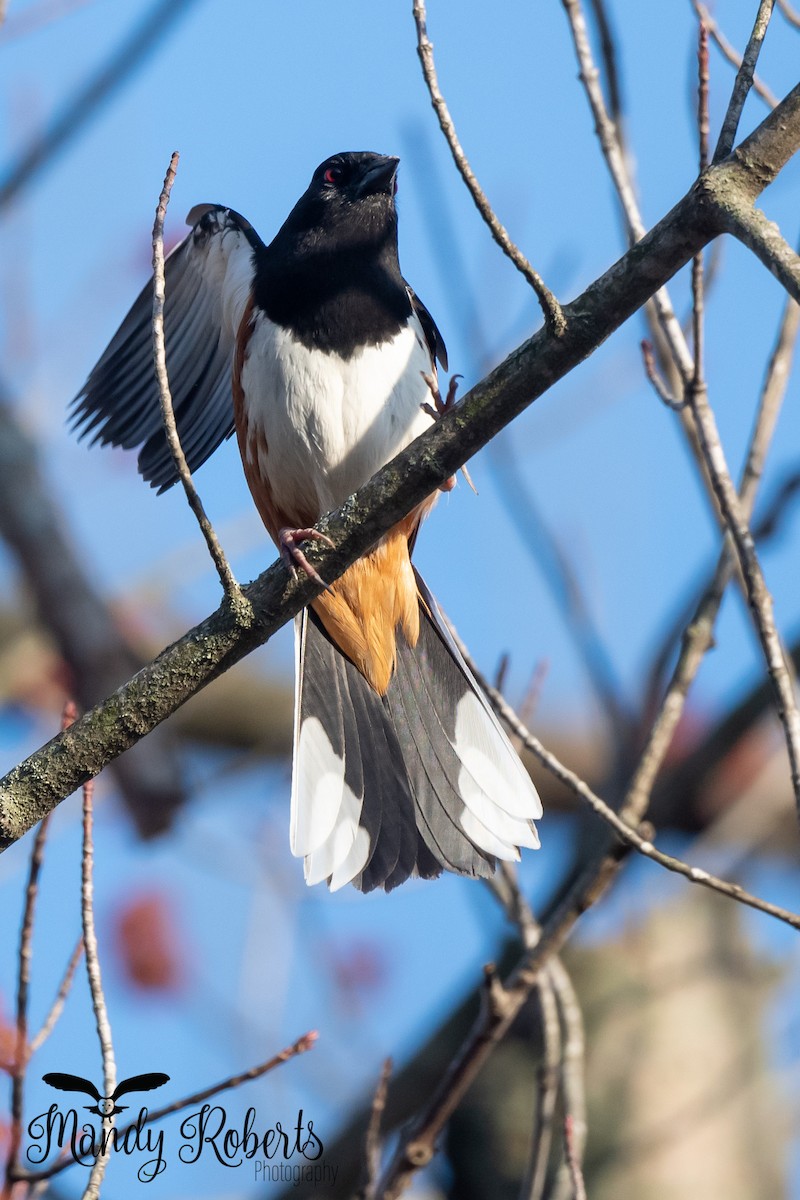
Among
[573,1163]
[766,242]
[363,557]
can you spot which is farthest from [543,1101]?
[766,242]

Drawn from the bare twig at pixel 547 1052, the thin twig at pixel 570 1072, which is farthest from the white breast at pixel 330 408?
the thin twig at pixel 570 1072

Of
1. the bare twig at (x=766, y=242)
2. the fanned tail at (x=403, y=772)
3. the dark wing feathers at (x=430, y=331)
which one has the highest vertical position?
the dark wing feathers at (x=430, y=331)

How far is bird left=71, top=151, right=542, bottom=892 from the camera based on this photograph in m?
3.00

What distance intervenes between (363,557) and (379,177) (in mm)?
1082

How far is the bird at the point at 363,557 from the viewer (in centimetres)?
300

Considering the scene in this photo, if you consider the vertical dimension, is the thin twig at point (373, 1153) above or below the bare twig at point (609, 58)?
below

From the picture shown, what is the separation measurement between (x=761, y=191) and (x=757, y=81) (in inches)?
46.9

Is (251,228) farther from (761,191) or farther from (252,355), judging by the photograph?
(761,191)

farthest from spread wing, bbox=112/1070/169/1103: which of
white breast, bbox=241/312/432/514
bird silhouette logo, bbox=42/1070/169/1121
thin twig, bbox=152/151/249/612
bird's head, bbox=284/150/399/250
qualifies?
bird's head, bbox=284/150/399/250

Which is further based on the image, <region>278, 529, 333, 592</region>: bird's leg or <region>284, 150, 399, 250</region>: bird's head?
<region>284, 150, 399, 250</region>: bird's head

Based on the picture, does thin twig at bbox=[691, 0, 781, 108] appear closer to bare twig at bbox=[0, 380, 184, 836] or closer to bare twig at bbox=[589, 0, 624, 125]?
bare twig at bbox=[589, 0, 624, 125]

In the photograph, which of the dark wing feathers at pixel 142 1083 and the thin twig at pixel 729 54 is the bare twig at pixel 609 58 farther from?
the dark wing feathers at pixel 142 1083

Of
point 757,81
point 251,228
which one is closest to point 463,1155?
point 251,228

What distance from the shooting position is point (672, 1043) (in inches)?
160
